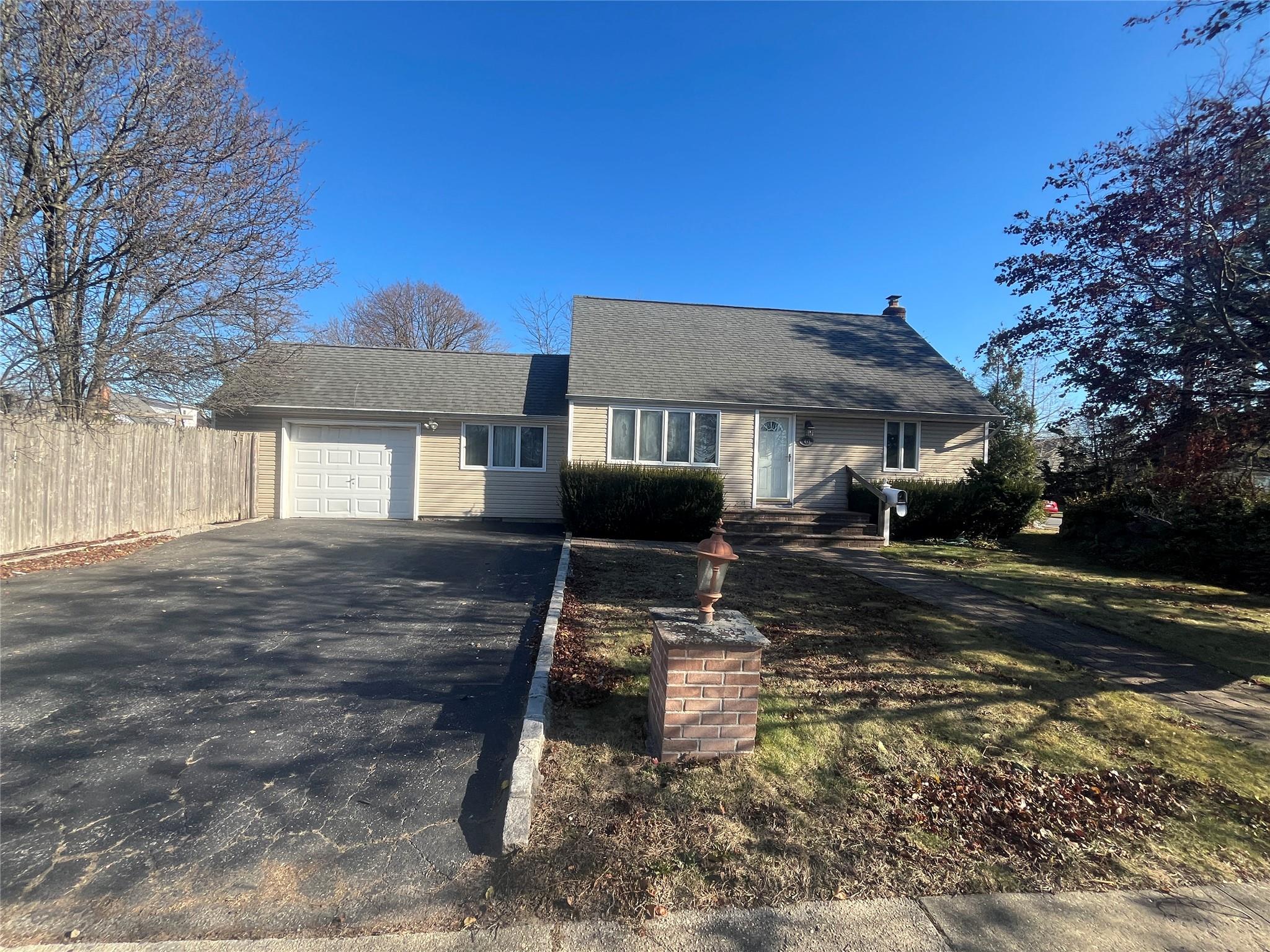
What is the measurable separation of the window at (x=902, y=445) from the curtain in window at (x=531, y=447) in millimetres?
8134

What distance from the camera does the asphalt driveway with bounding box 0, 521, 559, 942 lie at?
7.86ft

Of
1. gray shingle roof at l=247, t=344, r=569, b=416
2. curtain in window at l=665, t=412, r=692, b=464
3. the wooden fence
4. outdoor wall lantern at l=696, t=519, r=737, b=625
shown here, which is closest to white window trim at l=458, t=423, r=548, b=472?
gray shingle roof at l=247, t=344, r=569, b=416

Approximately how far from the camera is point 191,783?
3094mm

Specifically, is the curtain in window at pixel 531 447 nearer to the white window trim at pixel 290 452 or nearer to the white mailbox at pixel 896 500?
the white window trim at pixel 290 452

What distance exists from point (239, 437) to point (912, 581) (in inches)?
526

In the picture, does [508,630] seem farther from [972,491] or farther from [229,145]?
[972,491]

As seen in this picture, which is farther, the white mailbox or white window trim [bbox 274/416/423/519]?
white window trim [bbox 274/416/423/519]

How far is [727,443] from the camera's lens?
43.7 ft

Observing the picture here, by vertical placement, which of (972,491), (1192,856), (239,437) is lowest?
(1192,856)

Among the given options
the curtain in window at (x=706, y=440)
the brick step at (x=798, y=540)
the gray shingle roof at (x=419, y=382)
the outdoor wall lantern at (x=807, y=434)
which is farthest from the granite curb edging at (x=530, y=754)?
the gray shingle roof at (x=419, y=382)

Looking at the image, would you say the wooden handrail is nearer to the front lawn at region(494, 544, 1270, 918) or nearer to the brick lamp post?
the front lawn at region(494, 544, 1270, 918)

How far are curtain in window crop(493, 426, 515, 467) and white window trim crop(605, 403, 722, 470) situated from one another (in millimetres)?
2781

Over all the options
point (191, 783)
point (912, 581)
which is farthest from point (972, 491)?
point (191, 783)

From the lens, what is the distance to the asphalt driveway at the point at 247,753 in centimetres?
240
